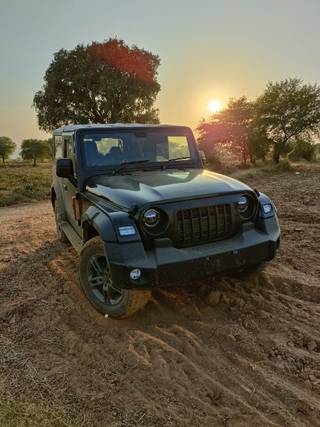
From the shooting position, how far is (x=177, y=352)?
9.86 feet

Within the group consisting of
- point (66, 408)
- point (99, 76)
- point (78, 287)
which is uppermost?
point (99, 76)

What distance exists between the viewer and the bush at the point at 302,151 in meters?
20.9

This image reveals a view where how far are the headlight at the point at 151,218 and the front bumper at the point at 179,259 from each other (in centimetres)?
17

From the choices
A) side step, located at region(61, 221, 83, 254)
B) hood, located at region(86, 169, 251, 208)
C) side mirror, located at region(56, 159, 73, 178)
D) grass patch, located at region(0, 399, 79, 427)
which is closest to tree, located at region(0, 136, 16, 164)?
side step, located at region(61, 221, 83, 254)

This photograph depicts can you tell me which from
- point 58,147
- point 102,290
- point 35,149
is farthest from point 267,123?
point 35,149

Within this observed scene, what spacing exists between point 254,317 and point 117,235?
1.59m

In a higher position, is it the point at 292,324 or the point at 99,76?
the point at 99,76

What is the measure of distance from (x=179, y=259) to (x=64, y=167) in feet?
6.65

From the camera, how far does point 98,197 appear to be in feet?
12.4

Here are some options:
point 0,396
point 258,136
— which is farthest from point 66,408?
point 258,136

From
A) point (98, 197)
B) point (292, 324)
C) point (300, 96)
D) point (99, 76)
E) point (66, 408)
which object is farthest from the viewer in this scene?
point (99, 76)

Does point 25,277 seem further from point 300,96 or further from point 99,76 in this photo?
point 99,76

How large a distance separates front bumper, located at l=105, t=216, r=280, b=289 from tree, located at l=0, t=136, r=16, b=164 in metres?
46.5

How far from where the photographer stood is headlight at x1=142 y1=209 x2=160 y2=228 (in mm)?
3182
